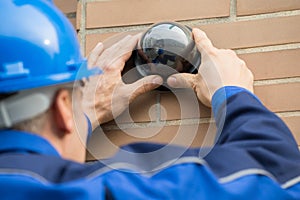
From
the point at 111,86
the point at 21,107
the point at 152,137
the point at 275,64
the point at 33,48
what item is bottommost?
the point at 152,137

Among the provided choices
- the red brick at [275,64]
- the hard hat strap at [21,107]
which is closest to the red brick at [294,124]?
the red brick at [275,64]

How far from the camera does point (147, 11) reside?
2.21 meters

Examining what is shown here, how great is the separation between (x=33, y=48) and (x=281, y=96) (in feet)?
2.70

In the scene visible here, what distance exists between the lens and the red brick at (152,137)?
6.76 feet

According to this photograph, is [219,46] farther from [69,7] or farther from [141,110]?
[69,7]

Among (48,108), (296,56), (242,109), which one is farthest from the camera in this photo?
(296,56)

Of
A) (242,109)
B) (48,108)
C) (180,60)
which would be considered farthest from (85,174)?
(180,60)

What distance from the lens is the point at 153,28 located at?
208 cm

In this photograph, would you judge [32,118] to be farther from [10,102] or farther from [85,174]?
[85,174]

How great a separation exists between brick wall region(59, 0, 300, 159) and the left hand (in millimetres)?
40

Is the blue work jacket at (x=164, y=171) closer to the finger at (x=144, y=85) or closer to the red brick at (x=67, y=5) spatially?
the finger at (x=144, y=85)

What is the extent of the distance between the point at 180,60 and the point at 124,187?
0.69m

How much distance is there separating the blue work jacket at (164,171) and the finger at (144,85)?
0.43 meters

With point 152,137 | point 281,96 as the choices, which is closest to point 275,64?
point 281,96
